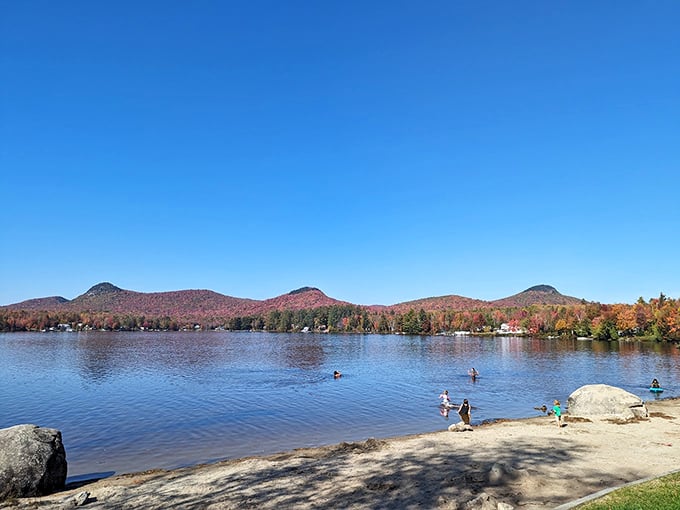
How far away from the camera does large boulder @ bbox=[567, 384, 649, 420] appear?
29672 mm

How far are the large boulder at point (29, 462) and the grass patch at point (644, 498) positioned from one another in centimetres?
1950

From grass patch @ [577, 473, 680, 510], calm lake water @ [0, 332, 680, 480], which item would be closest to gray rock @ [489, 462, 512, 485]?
grass patch @ [577, 473, 680, 510]

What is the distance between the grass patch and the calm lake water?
60.9 feet

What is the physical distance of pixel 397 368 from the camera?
74.7 m

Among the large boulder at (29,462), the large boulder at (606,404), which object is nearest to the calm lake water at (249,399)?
the large boulder at (29,462)

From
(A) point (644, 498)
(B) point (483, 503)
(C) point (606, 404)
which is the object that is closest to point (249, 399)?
(C) point (606, 404)

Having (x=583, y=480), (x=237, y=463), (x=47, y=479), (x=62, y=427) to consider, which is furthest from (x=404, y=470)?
(x=62, y=427)

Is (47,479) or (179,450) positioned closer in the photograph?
(47,479)

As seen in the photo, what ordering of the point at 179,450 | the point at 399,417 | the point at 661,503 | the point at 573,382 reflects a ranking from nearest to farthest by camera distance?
the point at 661,503
the point at 179,450
the point at 399,417
the point at 573,382

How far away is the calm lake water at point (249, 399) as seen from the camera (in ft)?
92.1

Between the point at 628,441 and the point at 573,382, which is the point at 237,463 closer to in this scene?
the point at 628,441

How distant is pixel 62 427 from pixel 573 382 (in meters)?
53.7

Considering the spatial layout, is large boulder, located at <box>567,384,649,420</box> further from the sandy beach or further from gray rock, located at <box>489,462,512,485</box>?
gray rock, located at <box>489,462,512,485</box>

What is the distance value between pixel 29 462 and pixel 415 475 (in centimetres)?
1532
